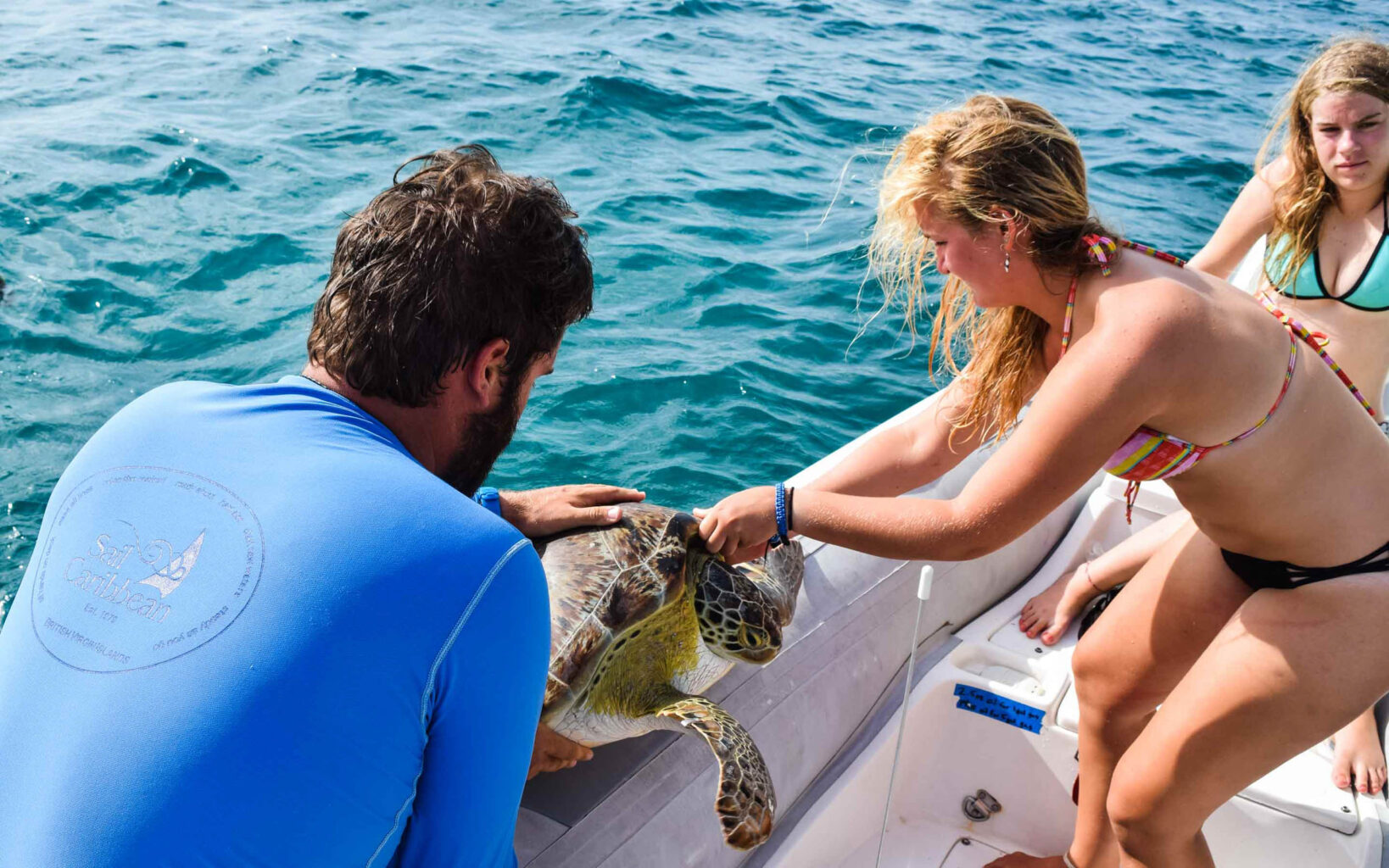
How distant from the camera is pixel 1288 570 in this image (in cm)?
225

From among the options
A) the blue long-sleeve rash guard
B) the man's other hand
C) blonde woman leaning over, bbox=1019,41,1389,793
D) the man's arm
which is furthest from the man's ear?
blonde woman leaning over, bbox=1019,41,1389,793

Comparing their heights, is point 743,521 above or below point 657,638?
above

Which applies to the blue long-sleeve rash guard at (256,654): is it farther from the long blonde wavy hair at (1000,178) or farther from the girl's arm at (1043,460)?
the long blonde wavy hair at (1000,178)

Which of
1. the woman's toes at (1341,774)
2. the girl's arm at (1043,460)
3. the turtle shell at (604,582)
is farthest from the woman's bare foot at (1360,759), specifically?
the turtle shell at (604,582)

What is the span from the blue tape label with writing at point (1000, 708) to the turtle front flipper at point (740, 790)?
1.03m

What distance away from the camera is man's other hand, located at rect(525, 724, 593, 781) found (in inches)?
93.0

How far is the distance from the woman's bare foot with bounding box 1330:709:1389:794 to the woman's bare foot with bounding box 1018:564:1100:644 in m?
0.84

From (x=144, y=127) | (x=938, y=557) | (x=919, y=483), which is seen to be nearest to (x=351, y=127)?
(x=144, y=127)

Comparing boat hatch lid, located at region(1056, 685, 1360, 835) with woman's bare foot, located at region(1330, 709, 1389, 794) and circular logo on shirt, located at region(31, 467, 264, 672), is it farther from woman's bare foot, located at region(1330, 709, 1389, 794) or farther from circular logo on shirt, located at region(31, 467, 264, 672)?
circular logo on shirt, located at region(31, 467, 264, 672)

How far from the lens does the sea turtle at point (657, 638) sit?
2.43 metres

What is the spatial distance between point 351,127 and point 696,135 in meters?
3.03

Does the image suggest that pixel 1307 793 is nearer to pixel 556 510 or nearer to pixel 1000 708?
pixel 1000 708

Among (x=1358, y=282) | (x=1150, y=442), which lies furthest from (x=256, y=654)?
(x=1358, y=282)

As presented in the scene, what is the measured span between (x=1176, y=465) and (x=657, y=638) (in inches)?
53.5
